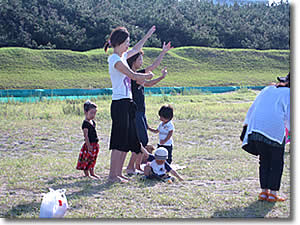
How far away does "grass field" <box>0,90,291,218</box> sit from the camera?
3.37m

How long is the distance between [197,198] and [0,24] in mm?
17910

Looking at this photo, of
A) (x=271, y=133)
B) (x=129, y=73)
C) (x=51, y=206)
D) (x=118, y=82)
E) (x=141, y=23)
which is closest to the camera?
(x=51, y=206)

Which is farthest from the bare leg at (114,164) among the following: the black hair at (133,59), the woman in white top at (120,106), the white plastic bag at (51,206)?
the white plastic bag at (51,206)

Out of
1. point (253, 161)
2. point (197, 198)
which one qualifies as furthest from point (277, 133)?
point (253, 161)

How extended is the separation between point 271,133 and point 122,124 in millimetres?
1452

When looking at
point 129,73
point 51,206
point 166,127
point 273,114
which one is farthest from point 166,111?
point 51,206

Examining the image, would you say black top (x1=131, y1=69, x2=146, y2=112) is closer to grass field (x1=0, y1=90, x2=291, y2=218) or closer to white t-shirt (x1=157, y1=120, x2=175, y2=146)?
white t-shirt (x1=157, y1=120, x2=175, y2=146)

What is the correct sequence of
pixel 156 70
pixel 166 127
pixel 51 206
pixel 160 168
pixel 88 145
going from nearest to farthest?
1. pixel 51 206
2. pixel 160 168
3. pixel 88 145
4. pixel 166 127
5. pixel 156 70

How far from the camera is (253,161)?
5363 mm

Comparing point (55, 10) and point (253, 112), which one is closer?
point (253, 112)

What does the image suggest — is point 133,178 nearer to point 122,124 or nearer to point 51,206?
point 122,124

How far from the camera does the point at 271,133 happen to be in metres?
3.50

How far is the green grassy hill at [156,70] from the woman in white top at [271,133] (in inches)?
622

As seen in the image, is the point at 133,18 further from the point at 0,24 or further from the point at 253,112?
the point at 253,112
